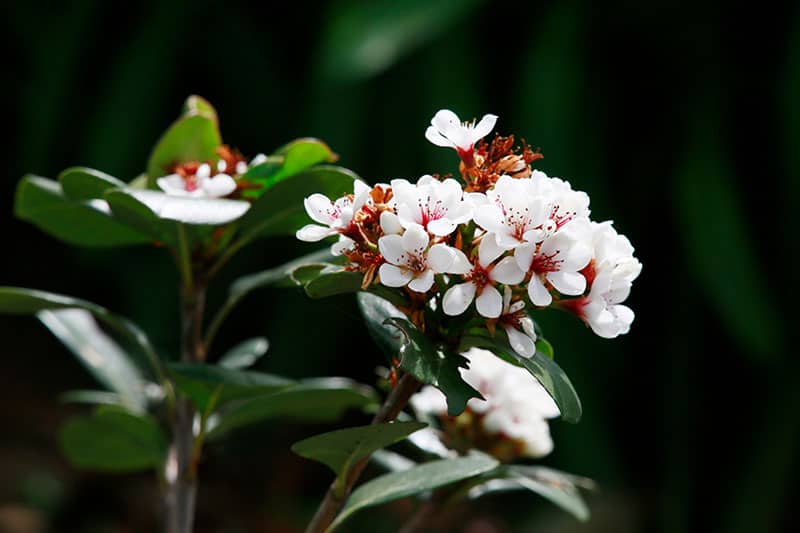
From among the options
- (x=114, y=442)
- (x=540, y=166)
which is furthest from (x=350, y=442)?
(x=540, y=166)

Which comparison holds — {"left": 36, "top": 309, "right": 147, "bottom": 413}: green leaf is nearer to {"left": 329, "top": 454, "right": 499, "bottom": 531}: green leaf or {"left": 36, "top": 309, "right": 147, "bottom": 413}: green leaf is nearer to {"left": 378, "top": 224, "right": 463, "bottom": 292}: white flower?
{"left": 329, "top": 454, "right": 499, "bottom": 531}: green leaf

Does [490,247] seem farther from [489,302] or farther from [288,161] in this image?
[288,161]

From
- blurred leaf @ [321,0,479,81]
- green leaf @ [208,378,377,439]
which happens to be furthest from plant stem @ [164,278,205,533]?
blurred leaf @ [321,0,479,81]

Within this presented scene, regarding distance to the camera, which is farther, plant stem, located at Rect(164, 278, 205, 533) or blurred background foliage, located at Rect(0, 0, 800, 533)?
blurred background foliage, located at Rect(0, 0, 800, 533)

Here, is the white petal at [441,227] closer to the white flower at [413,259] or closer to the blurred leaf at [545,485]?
the white flower at [413,259]

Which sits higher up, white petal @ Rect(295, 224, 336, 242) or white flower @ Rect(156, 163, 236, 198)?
white flower @ Rect(156, 163, 236, 198)

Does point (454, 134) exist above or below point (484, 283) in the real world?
above

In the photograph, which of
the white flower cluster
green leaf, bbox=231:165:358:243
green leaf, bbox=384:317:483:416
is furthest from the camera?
the white flower cluster
